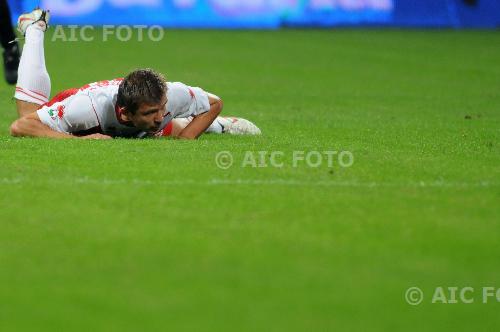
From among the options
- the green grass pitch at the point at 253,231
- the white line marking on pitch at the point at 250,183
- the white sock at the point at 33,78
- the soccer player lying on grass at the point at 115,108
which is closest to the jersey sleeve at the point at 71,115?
the soccer player lying on grass at the point at 115,108

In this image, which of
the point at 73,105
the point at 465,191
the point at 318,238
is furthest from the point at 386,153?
the point at 318,238

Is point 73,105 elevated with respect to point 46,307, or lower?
lower

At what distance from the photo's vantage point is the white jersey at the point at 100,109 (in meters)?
8.52

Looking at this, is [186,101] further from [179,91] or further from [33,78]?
[33,78]

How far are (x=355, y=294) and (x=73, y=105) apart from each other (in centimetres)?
443

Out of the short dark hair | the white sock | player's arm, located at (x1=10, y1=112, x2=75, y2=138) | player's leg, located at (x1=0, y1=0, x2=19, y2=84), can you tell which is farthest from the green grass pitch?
player's leg, located at (x1=0, y1=0, x2=19, y2=84)

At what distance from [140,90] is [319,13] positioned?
2201cm

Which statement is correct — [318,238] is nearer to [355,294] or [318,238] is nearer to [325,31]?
[355,294]

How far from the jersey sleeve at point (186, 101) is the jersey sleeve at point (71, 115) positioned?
635mm

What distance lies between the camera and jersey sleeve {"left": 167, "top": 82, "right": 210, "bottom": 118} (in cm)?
876

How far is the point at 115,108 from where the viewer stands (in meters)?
8.48

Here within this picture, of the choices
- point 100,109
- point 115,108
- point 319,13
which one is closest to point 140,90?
point 115,108

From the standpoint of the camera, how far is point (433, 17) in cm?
3033

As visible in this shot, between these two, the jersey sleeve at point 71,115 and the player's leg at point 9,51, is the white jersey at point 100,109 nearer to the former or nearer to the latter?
the jersey sleeve at point 71,115
